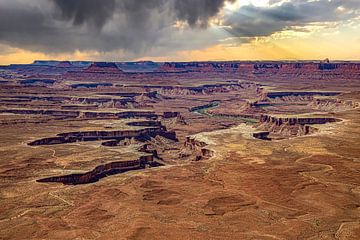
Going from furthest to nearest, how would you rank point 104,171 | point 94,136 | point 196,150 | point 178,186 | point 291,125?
1. point 291,125
2. point 94,136
3. point 196,150
4. point 104,171
5. point 178,186

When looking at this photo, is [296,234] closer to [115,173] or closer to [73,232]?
[73,232]

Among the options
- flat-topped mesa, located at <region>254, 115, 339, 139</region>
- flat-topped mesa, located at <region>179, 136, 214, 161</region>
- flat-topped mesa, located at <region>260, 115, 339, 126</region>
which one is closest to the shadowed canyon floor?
flat-topped mesa, located at <region>179, 136, 214, 161</region>

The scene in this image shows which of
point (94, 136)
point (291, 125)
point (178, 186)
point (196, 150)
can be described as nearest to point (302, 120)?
point (291, 125)

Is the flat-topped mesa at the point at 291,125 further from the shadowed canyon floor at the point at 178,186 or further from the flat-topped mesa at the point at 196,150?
the flat-topped mesa at the point at 196,150

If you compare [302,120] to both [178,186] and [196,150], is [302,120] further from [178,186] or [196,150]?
[178,186]

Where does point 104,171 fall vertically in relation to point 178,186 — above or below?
below

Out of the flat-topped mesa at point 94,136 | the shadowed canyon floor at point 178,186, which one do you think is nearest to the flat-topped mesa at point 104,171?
the shadowed canyon floor at point 178,186

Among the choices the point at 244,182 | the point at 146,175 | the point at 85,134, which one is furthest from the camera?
the point at 85,134

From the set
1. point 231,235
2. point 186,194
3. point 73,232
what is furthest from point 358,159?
point 73,232

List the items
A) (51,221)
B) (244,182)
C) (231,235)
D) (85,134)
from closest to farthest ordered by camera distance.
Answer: (231,235) → (51,221) → (244,182) → (85,134)
